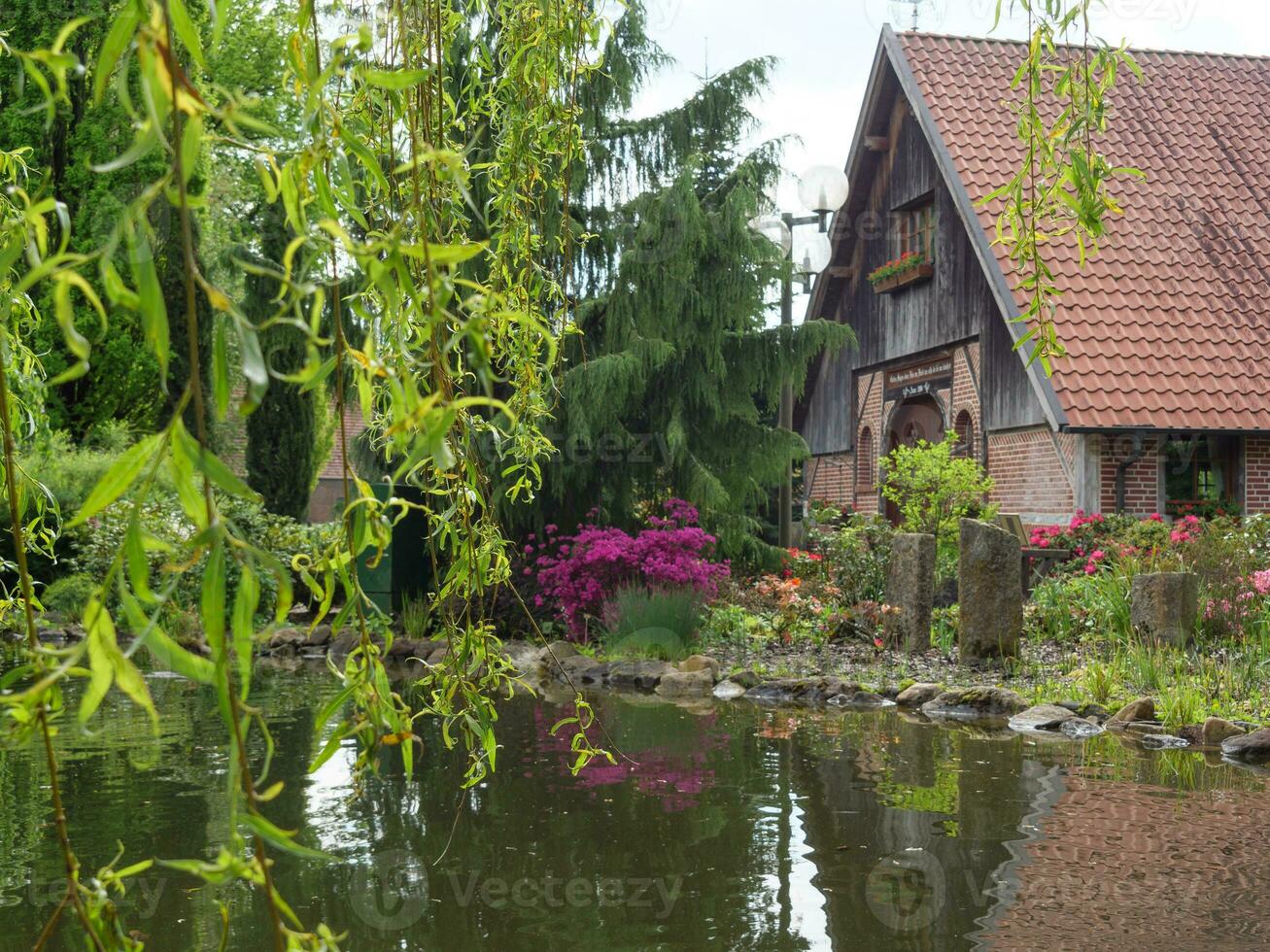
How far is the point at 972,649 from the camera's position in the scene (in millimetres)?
9562

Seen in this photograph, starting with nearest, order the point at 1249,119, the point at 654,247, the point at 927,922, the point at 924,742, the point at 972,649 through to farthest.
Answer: the point at 927,922, the point at 924,742, the point at 972,649, the point at 654,247, the point at 1249,119

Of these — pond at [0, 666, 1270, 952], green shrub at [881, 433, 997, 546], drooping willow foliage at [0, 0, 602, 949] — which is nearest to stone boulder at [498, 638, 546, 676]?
pond at [0, 666, 1270, 952]

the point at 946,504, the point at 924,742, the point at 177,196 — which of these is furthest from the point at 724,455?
the point at 177,196

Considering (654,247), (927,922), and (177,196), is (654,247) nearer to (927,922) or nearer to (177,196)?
(927,922)

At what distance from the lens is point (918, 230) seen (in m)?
17.7

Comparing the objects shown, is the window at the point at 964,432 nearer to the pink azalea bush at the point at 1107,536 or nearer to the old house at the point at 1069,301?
the old house at the point at 1069,301

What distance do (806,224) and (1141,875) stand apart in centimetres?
970

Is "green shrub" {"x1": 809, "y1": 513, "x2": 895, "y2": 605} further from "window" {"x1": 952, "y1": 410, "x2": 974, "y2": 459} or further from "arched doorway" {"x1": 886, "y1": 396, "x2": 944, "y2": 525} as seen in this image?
"arched doorway" {"x1": 886, "y1": 396, "x2": 944, "y2": 525}

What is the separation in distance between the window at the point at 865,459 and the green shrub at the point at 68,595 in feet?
36.4

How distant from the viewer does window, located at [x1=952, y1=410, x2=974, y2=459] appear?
16578 mm

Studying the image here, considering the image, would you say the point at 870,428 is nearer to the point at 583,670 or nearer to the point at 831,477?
the point at 831,477

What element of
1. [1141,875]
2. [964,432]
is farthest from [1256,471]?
[1141,875]

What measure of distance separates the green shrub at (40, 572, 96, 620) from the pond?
220 inches

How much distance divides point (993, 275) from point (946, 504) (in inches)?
106
